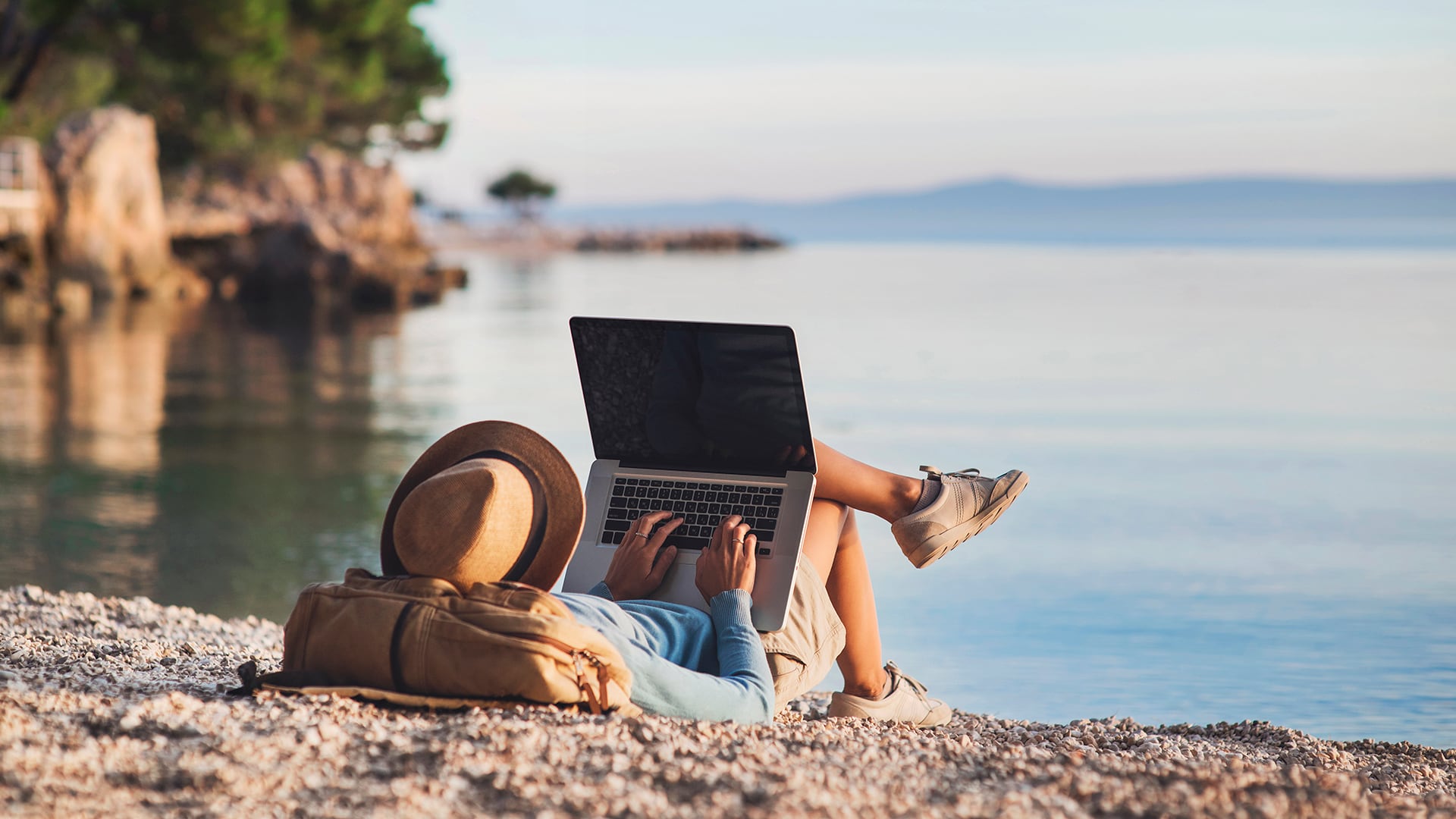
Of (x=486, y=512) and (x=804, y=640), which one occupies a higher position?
Answer: (x=486, y=512)

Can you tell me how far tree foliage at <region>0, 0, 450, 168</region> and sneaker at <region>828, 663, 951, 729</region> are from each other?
24.6 metres

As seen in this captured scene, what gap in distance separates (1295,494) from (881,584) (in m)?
3.63

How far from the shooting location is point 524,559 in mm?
3252

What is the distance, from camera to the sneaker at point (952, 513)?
4.12 meters

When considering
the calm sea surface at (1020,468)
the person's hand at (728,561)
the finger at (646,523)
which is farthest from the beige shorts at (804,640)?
the calm sea surface at (1020,468)

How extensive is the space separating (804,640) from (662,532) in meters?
0.46

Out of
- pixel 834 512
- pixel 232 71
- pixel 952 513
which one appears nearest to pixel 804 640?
pixel 834 512

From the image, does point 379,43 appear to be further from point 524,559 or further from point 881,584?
point 524,559

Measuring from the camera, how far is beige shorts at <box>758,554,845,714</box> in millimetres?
3568

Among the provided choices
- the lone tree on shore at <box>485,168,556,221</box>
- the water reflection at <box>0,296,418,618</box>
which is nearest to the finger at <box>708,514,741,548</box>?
the water reflection at <box>0,296,418,618</box>

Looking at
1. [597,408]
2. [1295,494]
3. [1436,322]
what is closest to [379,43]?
[1436,322]

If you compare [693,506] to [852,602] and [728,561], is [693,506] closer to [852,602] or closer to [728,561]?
[728,561]

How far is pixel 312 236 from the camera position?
102ft

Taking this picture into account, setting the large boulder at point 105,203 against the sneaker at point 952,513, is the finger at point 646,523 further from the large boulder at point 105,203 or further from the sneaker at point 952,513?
the large boulder at point 105,203
